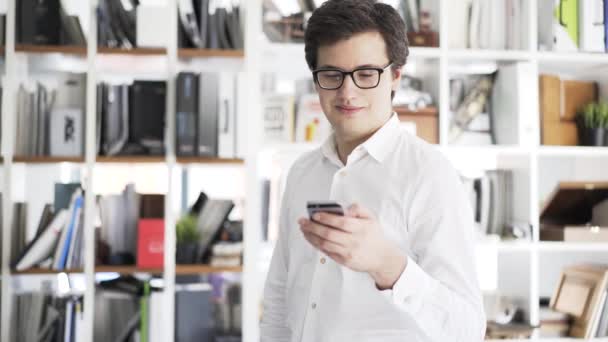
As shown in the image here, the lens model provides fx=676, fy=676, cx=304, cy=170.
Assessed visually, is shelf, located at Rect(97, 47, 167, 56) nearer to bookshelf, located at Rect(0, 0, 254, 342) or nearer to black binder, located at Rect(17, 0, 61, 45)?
bookshelf, located at Rect(0, 0, 254, 342)

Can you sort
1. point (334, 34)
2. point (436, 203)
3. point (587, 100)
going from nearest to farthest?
1. point (436, 203)
2. point (334, 34)
3. point (587, 100)

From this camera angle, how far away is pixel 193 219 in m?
2.77

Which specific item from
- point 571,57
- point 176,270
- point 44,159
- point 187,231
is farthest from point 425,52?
point 44,159

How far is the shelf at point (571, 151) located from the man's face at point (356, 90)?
1.95m

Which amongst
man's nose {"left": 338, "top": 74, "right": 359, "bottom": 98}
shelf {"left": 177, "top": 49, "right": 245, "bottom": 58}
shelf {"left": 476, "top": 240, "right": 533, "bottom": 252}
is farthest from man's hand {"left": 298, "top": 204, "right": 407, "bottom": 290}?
shelf {"left": 476, "top": 240, "right": 533, "bottom": 252}

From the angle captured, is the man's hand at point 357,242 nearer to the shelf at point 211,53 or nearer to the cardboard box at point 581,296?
the shelf at point 211,53

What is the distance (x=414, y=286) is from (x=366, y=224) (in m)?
0.14

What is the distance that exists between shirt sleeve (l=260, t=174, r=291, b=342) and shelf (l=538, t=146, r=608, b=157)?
1.87 meters

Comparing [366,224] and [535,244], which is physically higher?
[366,224]

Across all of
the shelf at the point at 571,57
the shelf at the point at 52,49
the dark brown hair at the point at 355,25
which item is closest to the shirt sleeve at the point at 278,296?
the dark brown hair at the point at 355,25

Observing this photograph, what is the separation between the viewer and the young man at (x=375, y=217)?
107 cm

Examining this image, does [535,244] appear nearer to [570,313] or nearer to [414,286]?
[570,313]

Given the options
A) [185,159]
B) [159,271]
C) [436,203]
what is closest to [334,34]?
[436,203]

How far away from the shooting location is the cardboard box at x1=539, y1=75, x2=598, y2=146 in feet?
10.2
